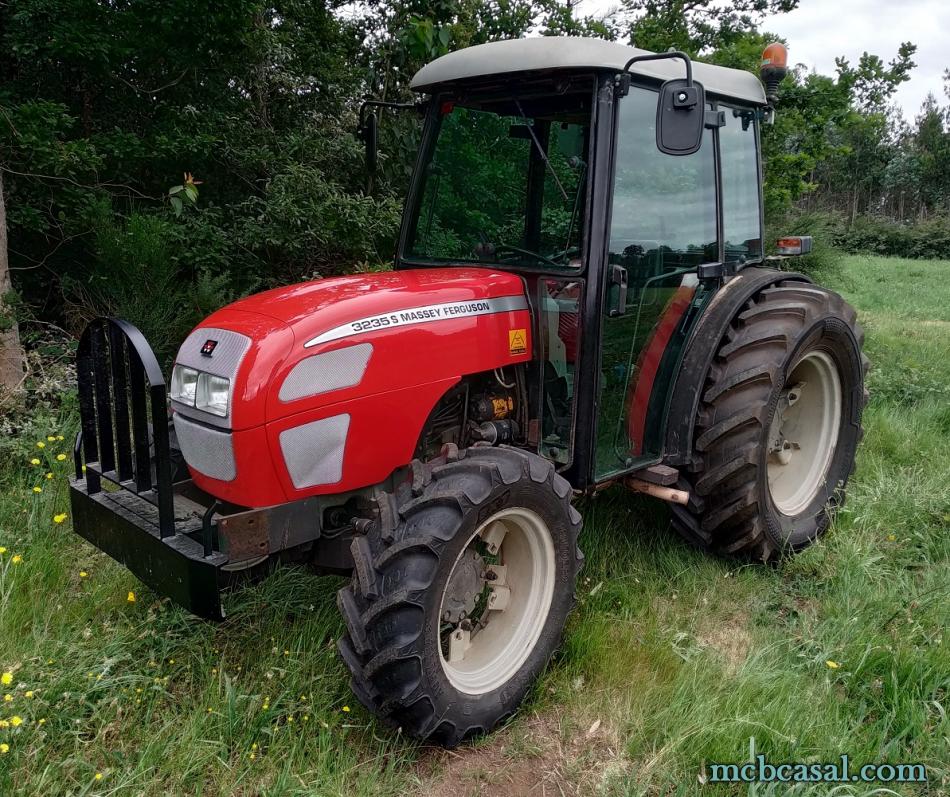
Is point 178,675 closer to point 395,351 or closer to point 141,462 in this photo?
point 141,462

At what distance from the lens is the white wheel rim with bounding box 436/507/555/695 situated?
2689mm

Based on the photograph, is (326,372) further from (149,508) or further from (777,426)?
(777,426)

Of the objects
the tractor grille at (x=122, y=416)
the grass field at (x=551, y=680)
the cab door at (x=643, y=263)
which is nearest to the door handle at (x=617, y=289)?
the cab door at (x=643, y=263)

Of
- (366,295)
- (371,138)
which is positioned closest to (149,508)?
(366,295)

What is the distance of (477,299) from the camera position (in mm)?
2879

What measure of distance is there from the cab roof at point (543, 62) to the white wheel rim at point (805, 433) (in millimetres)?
1526

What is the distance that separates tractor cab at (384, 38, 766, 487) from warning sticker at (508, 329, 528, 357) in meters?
0.06

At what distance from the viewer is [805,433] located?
13.3 feet

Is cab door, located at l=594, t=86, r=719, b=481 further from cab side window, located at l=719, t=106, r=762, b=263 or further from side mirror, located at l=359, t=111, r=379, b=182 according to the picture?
side mirror, located at l=359, t=111, r=379, b=182

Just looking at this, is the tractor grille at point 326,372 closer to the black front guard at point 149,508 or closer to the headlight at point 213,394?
the headlight at point 213,394

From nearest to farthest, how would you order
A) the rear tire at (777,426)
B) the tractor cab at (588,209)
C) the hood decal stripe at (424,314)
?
the hood decal stripe at (424,314)
the tractor cab at (588,209)
the rear tire at (777,426)

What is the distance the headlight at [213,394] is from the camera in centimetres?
243

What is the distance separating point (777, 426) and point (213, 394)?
106 inches

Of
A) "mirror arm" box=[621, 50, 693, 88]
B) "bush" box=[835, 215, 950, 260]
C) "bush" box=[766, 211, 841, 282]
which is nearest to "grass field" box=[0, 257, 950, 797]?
"mirror arm" box=[621, 50, 693, 88]
